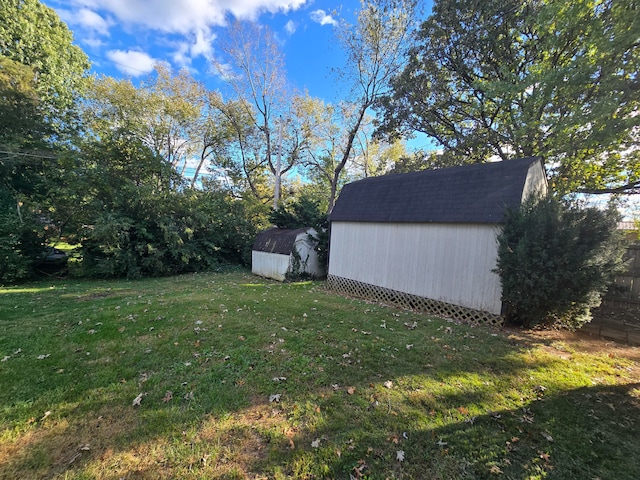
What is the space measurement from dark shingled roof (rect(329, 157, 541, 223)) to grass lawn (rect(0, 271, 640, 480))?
3033 millimetres

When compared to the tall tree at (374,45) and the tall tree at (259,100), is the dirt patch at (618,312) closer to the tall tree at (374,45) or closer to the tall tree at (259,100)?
the tall tree at (374,45)

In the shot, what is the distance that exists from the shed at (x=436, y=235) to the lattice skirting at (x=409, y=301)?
1.0 inches

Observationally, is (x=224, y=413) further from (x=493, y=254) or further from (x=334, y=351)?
(x=493, y=254)

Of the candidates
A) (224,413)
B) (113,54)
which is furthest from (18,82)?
(224,413)

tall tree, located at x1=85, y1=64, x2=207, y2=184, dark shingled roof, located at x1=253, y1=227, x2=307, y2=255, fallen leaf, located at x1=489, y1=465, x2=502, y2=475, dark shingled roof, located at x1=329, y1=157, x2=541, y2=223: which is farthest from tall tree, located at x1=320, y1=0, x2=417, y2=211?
fallen leaf, located at x1=489, y1=465, x2=502, y2=475

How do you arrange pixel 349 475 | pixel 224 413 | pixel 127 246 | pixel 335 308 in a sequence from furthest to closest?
pixel 127 246 < pixel 335 308 < pixel 224 413 < pixel 349 475

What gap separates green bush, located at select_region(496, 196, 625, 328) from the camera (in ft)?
18.2

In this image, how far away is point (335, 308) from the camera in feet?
24.2

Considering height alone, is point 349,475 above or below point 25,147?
below

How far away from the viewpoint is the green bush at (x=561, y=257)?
555 centimetres

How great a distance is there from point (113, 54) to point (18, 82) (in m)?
5.46

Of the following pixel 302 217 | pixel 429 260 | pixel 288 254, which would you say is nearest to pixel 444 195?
pixel 429 260

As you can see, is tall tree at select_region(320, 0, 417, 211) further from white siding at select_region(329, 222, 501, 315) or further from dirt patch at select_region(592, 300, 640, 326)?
dirt patch at select_region(592, 300, 640, 326)

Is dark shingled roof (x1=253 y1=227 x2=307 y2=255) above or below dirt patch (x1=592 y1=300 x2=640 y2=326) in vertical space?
above
